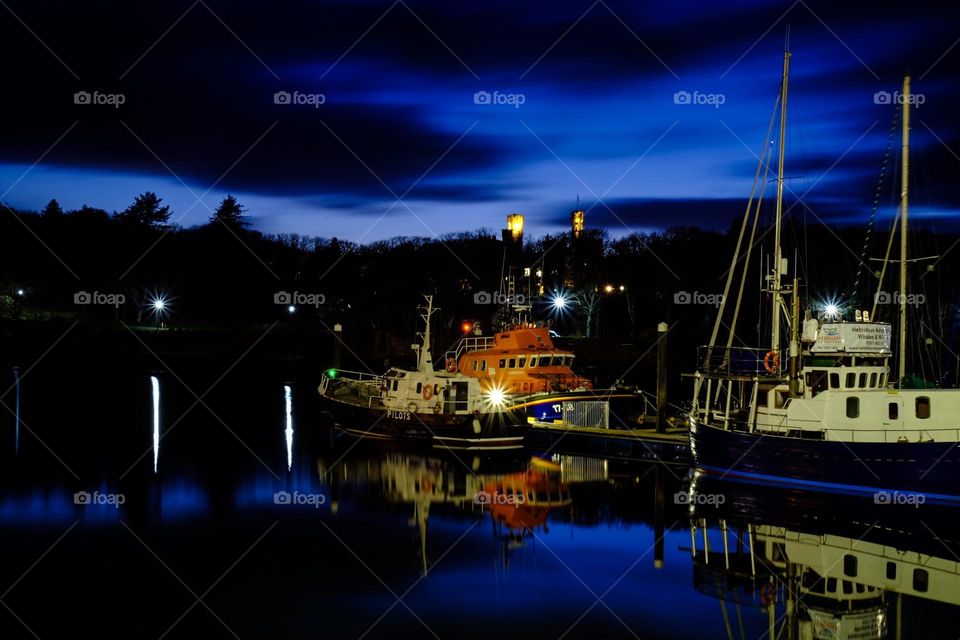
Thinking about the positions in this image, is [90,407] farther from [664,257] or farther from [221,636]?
[664,257]

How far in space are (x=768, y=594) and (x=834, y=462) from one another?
8294 mm

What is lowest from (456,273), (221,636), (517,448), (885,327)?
(221,636)

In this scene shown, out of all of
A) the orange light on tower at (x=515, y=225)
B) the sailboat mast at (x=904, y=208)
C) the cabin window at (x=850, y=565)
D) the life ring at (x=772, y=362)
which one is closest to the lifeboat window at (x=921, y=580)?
the cabin window at (x=850, y=565)

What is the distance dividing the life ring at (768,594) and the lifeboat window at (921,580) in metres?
2.99

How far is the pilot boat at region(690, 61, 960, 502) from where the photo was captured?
91.5ft

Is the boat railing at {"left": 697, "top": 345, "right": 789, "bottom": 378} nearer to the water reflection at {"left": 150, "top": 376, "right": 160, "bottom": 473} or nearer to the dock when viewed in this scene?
the dock

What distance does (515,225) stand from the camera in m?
130

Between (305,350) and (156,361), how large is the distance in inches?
566

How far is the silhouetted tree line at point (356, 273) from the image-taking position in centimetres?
8981

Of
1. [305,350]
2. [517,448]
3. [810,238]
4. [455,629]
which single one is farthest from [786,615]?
[305,350]

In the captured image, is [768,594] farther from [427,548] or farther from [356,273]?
[356,273]

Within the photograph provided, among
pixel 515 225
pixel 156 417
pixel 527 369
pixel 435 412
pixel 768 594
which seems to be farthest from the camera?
pixel 515 225

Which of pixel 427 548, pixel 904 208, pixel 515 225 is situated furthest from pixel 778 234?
pixel 515 225

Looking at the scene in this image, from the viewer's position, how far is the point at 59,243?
109 m
